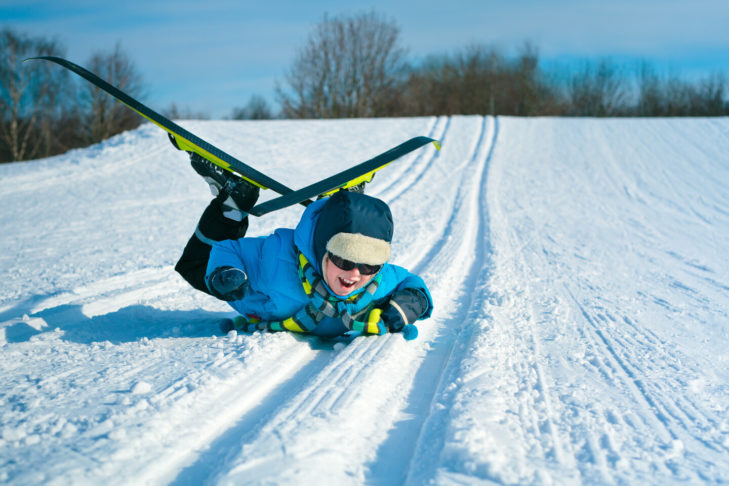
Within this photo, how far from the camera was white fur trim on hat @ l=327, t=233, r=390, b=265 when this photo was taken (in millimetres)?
2055

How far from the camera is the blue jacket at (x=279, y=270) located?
2.28 m

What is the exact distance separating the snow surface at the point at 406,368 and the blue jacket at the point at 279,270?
15 cm

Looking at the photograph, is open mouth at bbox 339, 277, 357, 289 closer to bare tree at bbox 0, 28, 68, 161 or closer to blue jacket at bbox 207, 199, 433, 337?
blue jacket at bbox 207, 199, 433, 337

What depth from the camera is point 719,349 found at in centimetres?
232

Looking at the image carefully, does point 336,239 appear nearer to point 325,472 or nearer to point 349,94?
point 325,472

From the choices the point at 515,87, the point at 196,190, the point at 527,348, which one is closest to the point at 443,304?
the point at 527,348

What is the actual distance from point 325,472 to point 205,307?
2.02 m

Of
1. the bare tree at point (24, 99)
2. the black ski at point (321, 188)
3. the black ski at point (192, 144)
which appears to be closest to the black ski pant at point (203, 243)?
the black ski at point (321, 188)

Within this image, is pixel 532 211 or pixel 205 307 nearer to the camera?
pixel 205 307

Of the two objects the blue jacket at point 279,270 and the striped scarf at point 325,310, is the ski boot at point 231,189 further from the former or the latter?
the striped scarf at point 325,310

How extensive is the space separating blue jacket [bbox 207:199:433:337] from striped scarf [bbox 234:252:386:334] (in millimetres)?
35

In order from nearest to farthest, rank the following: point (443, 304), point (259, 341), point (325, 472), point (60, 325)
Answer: point (325, 472)
point (259, 341)
point (60, 325)
point (443, 304)

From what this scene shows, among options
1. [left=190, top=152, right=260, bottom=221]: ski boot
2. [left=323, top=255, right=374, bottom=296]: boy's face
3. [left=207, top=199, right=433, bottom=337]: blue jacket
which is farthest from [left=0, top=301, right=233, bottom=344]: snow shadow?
[left=323, top=255, right=374, bottom=296]: boy's face

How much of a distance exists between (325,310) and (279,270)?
11.3 inches
